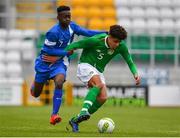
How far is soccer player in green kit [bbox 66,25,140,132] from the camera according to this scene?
38.7ft

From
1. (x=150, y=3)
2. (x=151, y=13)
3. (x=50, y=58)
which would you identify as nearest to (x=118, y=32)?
(x=50, y=58)

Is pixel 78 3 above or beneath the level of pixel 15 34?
above

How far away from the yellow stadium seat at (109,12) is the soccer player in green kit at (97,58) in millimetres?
18749

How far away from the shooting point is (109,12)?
31.1m

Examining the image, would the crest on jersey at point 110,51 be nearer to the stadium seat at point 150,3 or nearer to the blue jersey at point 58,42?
the blue jersey at point 58,42

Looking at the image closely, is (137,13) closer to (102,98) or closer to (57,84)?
(57,84)

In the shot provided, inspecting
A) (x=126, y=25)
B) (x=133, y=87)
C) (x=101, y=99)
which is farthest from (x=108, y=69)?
(x=101, y=99)

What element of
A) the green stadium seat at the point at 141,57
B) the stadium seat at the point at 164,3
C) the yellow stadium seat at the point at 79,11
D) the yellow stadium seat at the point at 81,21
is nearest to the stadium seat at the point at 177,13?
the stadium seat at the point at 164,3

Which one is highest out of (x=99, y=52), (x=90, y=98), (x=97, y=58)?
(x=99, y=52)

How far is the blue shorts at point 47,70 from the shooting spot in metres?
13.1

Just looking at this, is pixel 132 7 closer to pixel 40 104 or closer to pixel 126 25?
pixel 126 25

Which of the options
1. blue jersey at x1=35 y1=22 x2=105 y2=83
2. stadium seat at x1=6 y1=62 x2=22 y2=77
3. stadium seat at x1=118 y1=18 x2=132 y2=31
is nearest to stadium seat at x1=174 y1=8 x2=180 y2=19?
stadium seat at x1=118 y1=18 x2=132 y2=31

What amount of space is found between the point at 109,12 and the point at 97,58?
18982 mm

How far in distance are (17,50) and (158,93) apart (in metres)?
6.27
